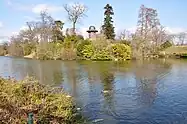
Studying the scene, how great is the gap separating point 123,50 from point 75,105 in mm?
35490

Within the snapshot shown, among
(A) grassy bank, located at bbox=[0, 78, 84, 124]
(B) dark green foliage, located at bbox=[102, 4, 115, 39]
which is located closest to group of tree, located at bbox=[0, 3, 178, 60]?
(B) dark green foliage, located at bbox=[102, 4, 115, 39]

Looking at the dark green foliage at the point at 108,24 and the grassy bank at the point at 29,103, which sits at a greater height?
the dark green foliage at the point at 108,24

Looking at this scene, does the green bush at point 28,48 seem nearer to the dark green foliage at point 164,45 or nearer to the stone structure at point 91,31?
the stone structure at point 91,31

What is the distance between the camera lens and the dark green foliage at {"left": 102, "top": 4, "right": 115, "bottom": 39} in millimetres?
59756

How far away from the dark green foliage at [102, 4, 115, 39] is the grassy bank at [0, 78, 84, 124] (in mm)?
50769

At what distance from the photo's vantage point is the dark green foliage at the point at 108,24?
59756 millimetres

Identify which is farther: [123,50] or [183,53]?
[183,53]

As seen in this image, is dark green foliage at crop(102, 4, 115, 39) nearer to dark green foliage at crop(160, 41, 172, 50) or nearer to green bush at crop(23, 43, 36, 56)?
dark green foliage at crop(160, 41, 172, 50)

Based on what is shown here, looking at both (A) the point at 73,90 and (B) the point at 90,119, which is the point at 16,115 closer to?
(B) the point at 90,119

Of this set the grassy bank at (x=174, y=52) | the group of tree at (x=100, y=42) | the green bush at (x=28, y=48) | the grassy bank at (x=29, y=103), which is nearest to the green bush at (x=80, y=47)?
the group of tree at (x=100, y=42)

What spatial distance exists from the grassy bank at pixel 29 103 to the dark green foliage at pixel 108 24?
5077cm

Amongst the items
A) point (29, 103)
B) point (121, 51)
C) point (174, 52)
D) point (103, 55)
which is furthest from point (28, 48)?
point (29, 103)

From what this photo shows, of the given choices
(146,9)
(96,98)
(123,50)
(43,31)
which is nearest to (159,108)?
(96,98)

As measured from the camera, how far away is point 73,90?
A: 55.8 ft
